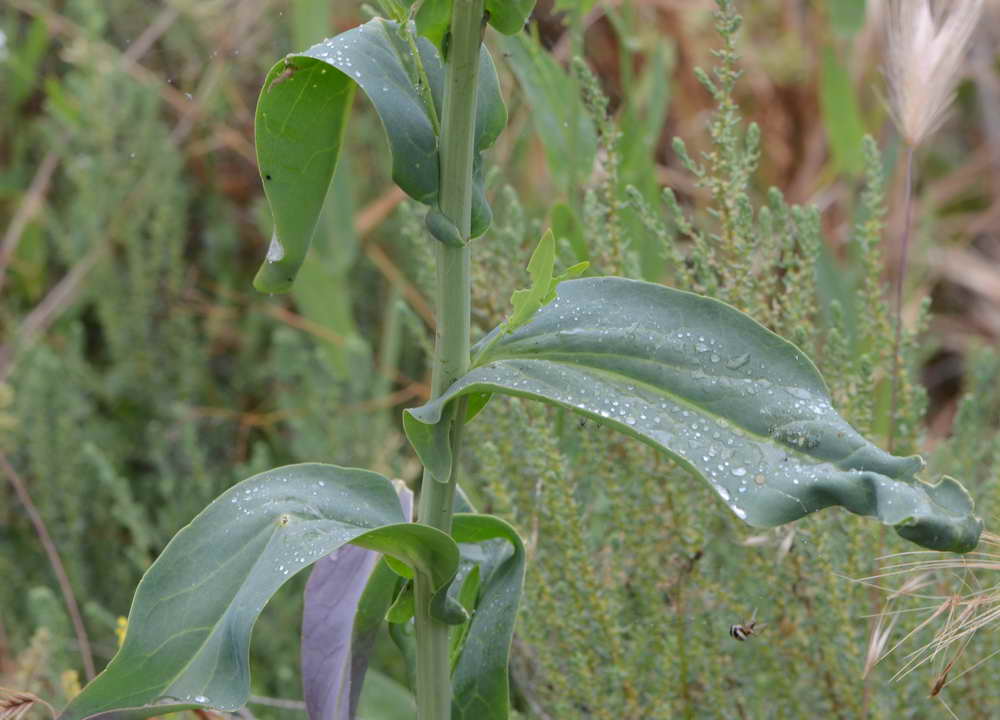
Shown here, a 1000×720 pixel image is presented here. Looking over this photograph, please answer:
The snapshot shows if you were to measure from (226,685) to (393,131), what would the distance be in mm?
347

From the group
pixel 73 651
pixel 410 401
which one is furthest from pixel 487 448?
pixel 410 401

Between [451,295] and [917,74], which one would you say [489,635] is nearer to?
[451,295]

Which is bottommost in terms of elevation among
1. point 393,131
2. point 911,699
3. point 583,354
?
point 911,699

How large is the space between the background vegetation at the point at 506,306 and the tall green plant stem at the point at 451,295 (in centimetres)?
26

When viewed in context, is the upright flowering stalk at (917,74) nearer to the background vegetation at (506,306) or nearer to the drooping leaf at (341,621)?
the background vegetation at (506,306)

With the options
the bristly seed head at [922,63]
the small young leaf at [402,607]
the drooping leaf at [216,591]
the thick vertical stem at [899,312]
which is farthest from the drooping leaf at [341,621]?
the bristly seed head at [922,63]

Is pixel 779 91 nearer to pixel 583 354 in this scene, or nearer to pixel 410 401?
pixel 410 401

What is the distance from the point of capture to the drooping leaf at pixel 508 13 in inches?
26.0

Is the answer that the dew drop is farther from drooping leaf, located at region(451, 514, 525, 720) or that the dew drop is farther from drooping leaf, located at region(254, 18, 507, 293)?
drooping leaf, located at region(451, 514, 525, 720)

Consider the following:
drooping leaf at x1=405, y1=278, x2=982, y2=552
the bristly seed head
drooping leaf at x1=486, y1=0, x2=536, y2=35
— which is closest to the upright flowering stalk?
the bristly seed head

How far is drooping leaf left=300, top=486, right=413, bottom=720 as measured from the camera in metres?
0.87

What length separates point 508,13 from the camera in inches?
26.4

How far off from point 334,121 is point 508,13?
0.45 feet

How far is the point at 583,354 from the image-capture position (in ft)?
2.34
